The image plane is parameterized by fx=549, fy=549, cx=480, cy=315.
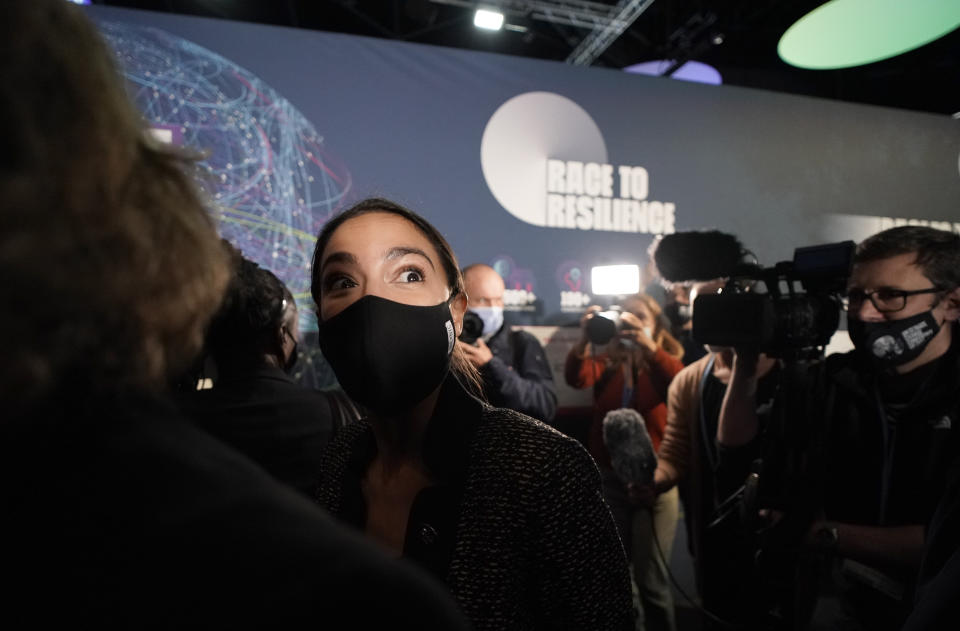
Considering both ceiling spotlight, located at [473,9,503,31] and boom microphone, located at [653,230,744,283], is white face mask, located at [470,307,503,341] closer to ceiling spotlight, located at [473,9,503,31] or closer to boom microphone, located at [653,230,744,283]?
boom microphone, located at [653,230,744,283]

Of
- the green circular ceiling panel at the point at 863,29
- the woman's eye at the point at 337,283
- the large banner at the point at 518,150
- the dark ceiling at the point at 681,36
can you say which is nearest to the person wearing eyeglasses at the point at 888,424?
the woman's eye at the point at 337,283

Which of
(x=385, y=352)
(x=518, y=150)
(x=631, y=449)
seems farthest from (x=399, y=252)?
(x=518, y=150)

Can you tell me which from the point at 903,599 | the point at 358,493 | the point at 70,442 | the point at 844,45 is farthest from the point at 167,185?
the point at 844,45

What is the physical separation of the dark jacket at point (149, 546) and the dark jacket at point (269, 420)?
1.23m

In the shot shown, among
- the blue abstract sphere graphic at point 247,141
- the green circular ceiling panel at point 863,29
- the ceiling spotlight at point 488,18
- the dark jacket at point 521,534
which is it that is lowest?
the dark jacket at point 521,534

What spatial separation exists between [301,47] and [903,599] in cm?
369

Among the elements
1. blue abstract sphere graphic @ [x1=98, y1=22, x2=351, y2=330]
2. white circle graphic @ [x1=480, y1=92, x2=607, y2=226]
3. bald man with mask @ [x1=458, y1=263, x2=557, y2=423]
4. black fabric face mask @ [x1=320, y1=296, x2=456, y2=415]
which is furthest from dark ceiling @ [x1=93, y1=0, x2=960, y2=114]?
black fabric face mask @ [x1=320, y1=296, x2=456, y2=415]

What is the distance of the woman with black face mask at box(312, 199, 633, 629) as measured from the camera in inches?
33.4

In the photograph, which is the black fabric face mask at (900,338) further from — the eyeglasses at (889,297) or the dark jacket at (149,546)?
the dark jacket at (149,546)

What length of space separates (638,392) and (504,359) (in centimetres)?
74

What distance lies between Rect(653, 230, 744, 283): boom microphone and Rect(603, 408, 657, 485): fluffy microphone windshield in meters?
0.57

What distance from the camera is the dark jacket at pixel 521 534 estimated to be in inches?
33.0

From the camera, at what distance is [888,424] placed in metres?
1.57

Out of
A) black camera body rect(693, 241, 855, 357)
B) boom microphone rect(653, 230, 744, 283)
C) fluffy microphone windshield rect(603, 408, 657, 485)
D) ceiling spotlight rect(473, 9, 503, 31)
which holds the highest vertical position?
ceiling spotlight rect(473, 9, 503, 31)
